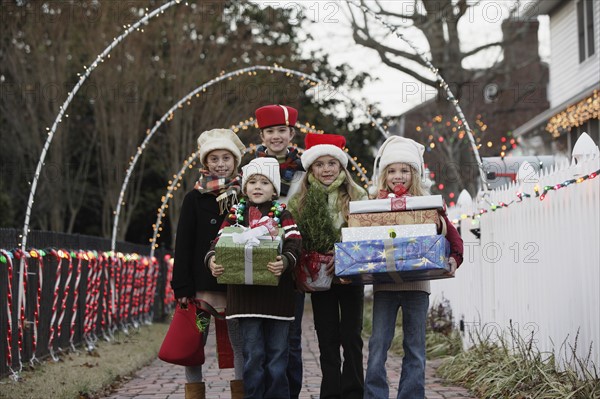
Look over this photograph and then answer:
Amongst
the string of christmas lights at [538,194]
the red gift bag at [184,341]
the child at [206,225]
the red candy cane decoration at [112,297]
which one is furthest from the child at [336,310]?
the red candy cane decoration at [112,297]

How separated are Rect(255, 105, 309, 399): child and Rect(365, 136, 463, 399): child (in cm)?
67

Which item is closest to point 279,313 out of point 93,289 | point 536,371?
point 536,371

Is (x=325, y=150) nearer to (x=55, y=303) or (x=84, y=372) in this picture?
(x=84, y=372)

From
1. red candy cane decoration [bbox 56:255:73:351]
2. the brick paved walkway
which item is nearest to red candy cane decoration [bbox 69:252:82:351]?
red candy cane decoration [bbox 56:255:73:351]

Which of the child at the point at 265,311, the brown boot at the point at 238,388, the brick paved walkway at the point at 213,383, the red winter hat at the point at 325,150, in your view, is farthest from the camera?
the brick paved walkway at the point at 213,383

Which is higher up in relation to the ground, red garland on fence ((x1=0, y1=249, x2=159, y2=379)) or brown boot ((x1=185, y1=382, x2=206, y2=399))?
red garland on fence ((x1=0, y1=249, x2=159, y2=379))

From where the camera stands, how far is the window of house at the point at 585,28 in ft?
69.4

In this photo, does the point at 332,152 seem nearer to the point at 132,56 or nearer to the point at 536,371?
the point at 536,371

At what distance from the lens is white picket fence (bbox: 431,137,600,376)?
6.57m

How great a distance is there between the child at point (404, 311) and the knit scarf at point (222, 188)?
37.3 inches

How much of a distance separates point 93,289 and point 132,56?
14938 millimetres

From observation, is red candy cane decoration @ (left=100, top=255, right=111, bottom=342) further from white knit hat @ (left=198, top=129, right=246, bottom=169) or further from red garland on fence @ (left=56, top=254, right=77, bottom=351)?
white knit hat @ (left=198, top=129, right=246, bottom=169)

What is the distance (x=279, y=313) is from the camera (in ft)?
19.6

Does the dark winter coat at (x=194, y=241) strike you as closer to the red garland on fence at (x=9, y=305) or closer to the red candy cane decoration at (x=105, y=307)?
the red garland on fence at (x=9, y=305)
